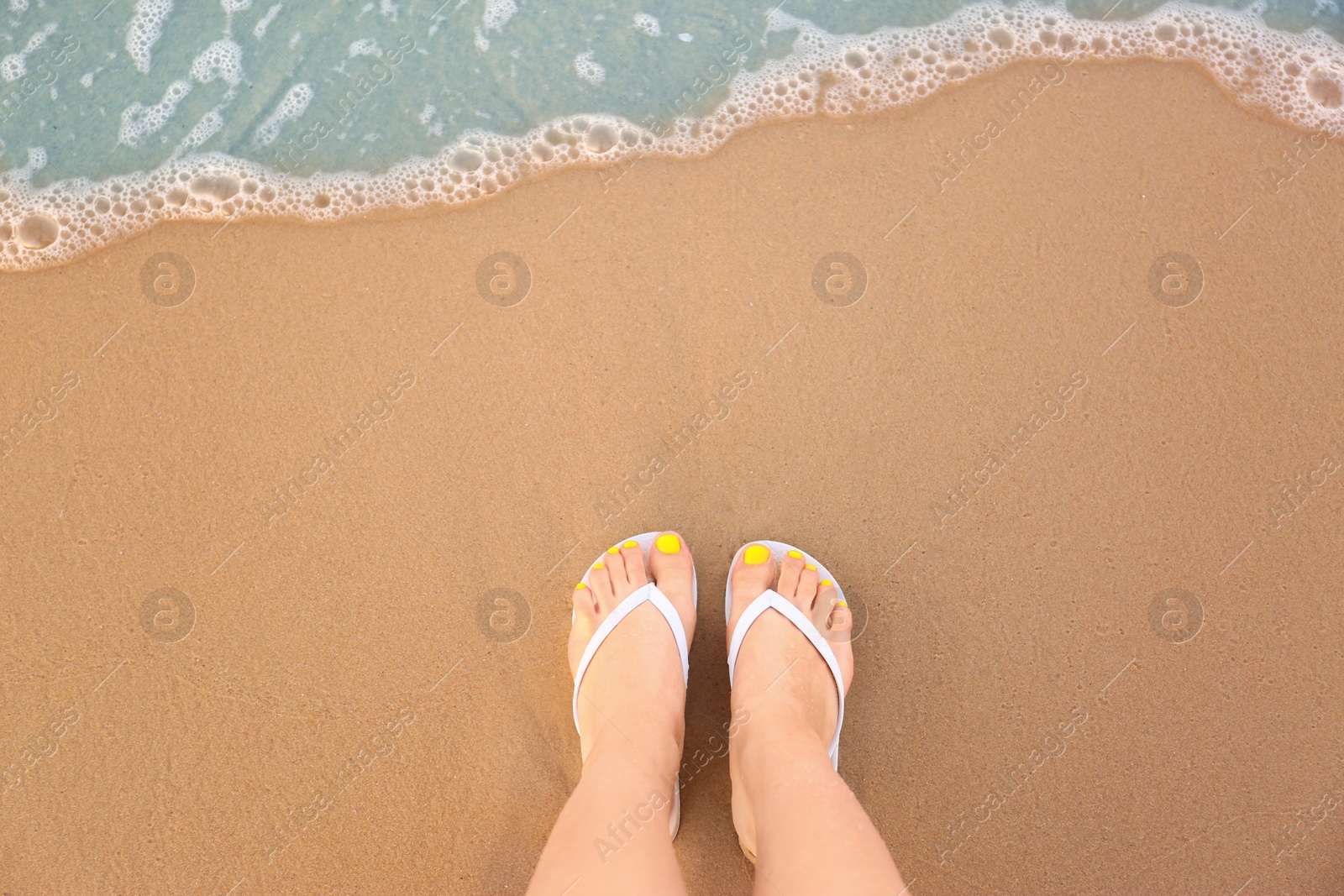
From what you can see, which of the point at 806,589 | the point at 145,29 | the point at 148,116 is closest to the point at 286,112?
the point at 148,116

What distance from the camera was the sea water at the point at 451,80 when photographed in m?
2.13

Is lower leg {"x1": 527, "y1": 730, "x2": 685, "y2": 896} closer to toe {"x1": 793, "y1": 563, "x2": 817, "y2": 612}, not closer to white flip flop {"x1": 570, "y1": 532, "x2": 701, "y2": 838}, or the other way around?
white flip flop {"x1": 570, "y1": 532, "x2": 701, "y2": 838}

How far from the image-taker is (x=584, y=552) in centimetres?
196

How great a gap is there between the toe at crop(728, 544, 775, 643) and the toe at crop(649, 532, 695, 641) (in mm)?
100

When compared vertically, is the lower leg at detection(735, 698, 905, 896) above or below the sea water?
below

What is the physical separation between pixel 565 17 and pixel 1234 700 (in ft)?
7.94

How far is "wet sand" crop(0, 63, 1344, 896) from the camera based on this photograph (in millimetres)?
1834

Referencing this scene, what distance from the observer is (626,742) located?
168cm

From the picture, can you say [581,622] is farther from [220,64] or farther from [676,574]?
[220,64]

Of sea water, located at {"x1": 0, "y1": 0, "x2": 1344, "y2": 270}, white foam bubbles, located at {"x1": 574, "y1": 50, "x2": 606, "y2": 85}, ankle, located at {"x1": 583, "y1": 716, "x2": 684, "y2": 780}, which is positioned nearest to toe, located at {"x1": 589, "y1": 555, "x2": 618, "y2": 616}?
ankle, located at {"x1": 583, "y1": 716, "x2": 684, "y2": 780}

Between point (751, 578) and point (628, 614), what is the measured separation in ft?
0.97

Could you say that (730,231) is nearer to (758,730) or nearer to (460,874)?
(758,730)

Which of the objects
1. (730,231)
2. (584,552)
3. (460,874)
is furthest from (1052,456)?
(460,874)

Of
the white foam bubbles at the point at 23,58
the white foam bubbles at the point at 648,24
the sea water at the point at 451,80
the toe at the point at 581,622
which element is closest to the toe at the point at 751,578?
the toe at the point at 581,622
